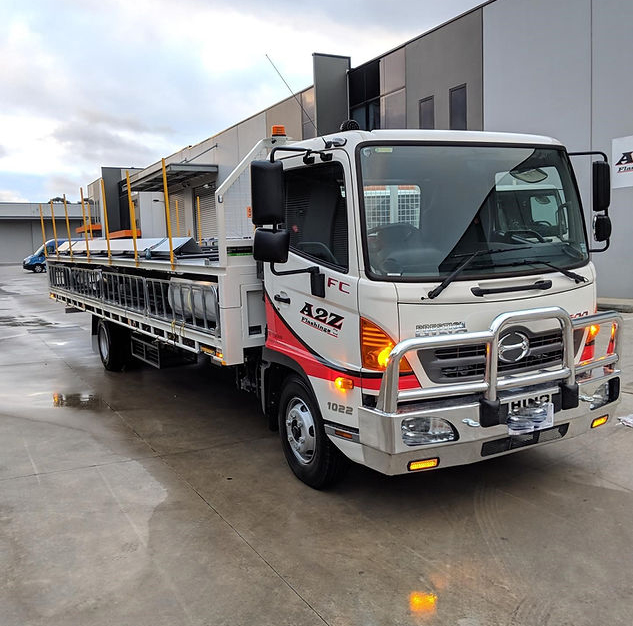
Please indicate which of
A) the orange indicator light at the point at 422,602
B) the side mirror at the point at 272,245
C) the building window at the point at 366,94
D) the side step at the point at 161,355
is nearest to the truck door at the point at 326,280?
the side mirror at the point at 272,245

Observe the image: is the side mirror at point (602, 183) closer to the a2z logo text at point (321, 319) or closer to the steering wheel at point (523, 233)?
the steering wheel at point (523, 233)

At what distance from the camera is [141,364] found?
9523 millimetres

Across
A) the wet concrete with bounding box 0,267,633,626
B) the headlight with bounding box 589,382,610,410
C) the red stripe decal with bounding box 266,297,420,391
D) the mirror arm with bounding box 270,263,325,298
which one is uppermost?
the mirror arm with bounding box 270,263,325,298

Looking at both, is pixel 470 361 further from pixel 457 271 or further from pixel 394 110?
pixel 394 110

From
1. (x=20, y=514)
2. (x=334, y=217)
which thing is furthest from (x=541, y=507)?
(x=20, y=514)

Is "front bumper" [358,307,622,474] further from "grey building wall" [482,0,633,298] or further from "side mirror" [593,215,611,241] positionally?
"grey building wall" [482,0,633,298]

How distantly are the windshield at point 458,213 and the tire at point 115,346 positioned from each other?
233 inches

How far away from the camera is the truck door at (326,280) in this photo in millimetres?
3931

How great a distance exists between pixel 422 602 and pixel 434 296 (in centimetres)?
164

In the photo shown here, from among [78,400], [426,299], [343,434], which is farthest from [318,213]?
[78,400]

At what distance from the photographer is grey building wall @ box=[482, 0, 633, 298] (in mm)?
13297

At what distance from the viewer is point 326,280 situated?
4.11 metres

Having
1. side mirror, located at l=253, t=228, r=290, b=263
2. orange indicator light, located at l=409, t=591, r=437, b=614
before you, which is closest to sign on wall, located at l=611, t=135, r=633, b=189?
side mirror, located at l=253, t=228, r=290, b=263

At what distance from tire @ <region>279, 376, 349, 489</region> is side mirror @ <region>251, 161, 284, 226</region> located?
127 centimetres
